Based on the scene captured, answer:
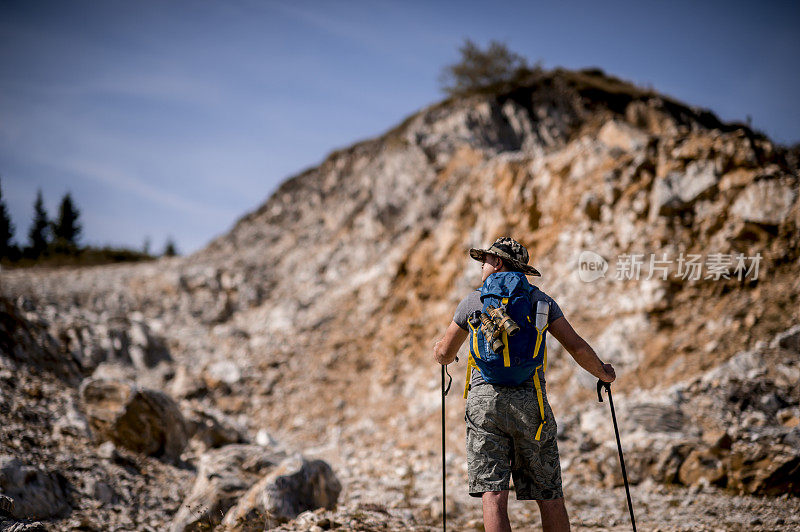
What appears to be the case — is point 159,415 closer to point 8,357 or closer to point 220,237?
point 8,357

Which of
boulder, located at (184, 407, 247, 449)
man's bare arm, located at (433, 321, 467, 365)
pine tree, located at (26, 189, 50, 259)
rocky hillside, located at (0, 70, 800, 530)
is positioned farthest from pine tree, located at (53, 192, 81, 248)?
man's bare arm, located at (433, 321, 467, 365)

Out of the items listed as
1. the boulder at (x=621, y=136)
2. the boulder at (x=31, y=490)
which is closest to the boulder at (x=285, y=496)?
the boulder at (x=31, y=490)

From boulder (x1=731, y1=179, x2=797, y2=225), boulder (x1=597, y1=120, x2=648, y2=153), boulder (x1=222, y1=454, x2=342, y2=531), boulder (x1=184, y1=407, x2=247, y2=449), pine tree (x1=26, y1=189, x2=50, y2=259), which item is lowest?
boulder (x1=222, y1=454, x2=342, y2=531)

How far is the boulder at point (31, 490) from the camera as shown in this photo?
466 centimetres

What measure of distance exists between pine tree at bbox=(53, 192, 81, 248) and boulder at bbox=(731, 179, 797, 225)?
148 feet

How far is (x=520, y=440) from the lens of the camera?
3129 mm

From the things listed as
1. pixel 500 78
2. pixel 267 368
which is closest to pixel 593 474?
pixel 267 368

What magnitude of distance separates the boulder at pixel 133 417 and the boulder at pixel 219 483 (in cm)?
143

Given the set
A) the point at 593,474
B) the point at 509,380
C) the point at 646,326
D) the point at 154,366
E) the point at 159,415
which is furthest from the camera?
the point at 154,366

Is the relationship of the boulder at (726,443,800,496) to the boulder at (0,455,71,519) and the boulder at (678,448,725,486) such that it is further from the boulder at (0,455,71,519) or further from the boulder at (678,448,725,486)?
the boulder at (0,455,71,519)

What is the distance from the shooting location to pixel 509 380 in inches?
121

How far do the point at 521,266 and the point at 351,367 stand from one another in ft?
32.8

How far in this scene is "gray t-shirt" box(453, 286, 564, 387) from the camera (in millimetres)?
3117

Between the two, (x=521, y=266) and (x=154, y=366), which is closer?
(x=521, y=266)
